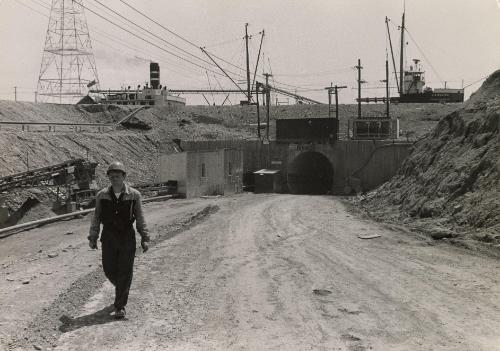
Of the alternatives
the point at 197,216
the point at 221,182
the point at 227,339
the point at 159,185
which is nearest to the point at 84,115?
the point at 221,182

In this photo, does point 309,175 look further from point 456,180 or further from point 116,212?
point 116,212

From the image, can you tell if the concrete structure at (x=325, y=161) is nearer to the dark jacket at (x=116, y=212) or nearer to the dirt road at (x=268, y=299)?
the dirt road at (x=268, y=299)

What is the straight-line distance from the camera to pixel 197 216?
2100 centimetres

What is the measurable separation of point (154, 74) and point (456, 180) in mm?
64766

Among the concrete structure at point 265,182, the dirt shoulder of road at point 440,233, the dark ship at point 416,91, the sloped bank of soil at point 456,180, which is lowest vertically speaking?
the concrete structure at point 265,182

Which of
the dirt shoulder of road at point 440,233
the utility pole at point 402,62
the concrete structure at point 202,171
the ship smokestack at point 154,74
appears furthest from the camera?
the ship smokestack at point 154,74

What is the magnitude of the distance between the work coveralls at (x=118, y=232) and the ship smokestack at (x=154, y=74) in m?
70.6

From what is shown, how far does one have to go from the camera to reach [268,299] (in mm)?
8008

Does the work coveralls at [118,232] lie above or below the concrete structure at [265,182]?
above

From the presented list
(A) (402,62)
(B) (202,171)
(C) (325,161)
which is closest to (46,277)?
(B) (202,171)

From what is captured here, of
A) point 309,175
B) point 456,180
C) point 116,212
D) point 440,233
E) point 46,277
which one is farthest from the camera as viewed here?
point 309,175

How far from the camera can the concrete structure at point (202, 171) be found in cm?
3092

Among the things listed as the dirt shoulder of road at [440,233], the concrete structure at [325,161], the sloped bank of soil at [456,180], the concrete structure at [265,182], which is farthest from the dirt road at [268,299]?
the concrete structure at [325,161]

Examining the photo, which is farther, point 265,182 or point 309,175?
point 309,175
